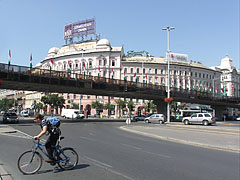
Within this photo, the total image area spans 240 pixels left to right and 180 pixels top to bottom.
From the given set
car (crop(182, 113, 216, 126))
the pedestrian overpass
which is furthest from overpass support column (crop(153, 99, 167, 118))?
car (crop(182, 113, 216, 126))

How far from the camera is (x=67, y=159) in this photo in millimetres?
7168

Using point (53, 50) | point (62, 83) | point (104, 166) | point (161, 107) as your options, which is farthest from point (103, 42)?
point (104, 166)

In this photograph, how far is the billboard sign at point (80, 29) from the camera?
88000 mm

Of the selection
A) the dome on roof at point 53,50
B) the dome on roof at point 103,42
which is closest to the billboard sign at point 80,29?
the dome on roof at point 103,42

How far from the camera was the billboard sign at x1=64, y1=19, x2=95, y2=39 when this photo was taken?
289 ft

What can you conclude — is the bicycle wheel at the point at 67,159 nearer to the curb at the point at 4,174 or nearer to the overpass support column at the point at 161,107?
the curb at the point at 4,174

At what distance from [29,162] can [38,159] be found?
26 cm

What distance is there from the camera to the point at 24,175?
664cm

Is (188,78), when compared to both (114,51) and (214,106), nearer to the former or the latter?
(214,106)

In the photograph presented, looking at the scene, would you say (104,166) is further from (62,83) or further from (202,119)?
(202,119)

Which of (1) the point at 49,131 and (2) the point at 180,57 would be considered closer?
(1) the point at 49,131

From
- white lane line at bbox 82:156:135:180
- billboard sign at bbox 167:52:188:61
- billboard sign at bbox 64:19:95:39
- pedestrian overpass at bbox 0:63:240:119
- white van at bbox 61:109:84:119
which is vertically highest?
billboard sign at bbox 64:19:95:39

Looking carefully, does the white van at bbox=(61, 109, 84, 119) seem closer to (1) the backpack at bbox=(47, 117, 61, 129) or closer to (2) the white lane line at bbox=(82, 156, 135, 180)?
(2) the white lane line at bbox=(82, 156, 135, 180)

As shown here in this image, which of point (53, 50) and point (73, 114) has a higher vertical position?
point (53, 50)
